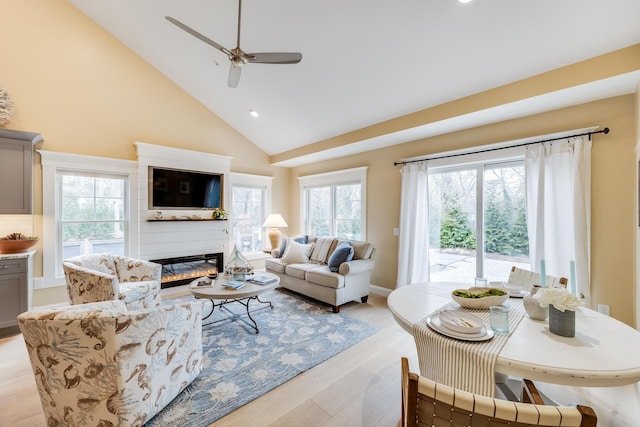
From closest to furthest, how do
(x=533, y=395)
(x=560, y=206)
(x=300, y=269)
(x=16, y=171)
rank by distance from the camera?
(x=533, y=395), (x=560, y=206), (x=16, y=171), (x=300, y=269)

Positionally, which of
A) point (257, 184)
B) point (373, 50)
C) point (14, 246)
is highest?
point (373, 50)

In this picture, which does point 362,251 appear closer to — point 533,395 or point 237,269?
point 237,269

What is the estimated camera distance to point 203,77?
4.19 metres

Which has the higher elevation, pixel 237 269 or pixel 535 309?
pixel 535 309

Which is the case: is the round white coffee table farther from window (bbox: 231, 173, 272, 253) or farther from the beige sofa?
window (bbox: 231, 173, 272, 253)

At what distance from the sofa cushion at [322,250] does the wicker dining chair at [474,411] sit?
357 centimetres

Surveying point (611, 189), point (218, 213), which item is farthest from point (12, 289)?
point (611, 189)

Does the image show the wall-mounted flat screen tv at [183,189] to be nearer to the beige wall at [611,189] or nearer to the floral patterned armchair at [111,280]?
the floral patterned armchair at [111,280]

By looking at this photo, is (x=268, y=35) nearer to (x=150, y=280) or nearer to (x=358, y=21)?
(x=358, y=21)

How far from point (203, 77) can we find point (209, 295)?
3415mm

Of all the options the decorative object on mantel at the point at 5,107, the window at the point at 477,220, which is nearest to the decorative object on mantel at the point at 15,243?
the decorative object on mantel at the point at 5,107

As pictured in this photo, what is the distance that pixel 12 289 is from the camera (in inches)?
114

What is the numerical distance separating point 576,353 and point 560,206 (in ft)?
7.30

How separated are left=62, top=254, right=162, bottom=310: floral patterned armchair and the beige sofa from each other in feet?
5.98
